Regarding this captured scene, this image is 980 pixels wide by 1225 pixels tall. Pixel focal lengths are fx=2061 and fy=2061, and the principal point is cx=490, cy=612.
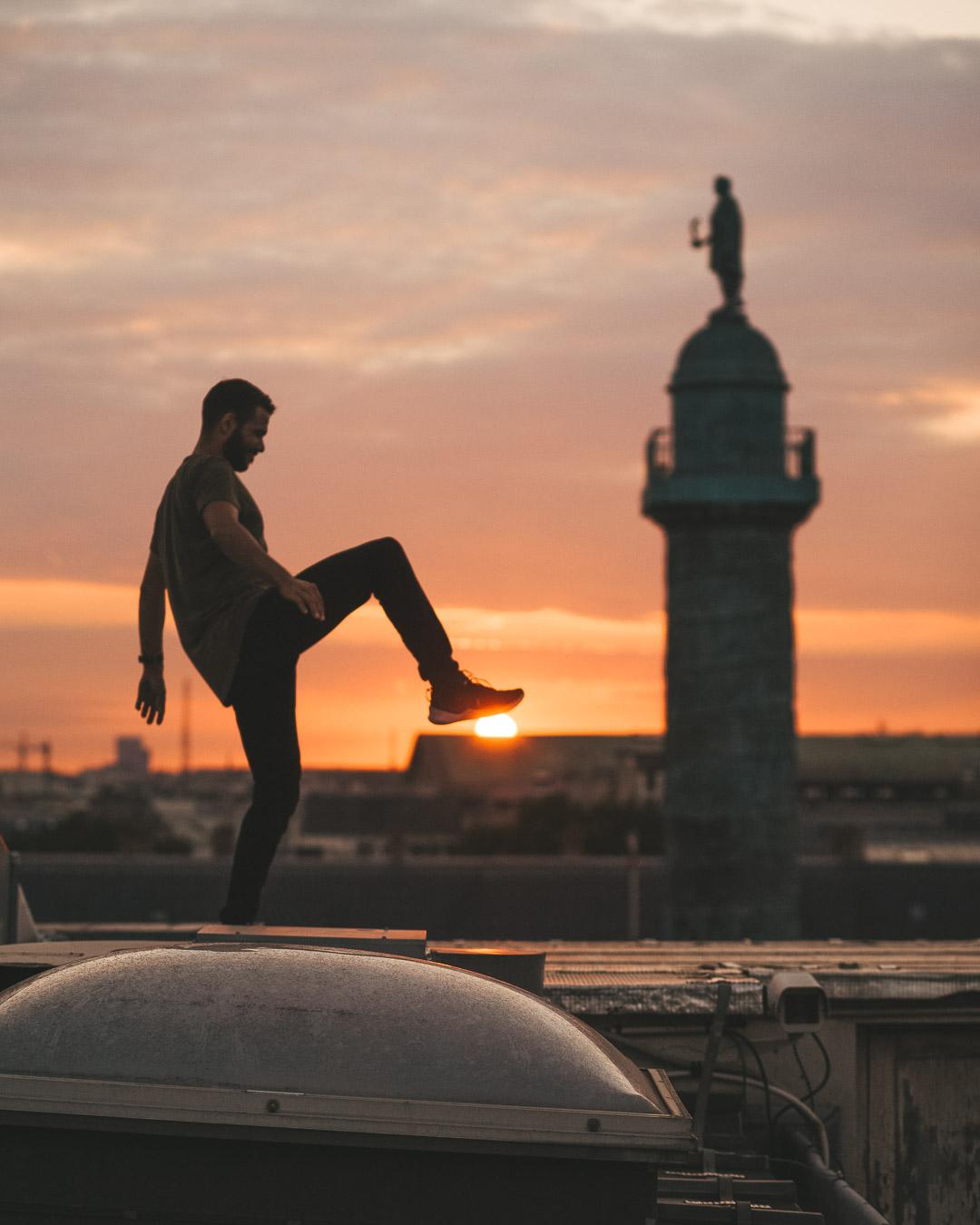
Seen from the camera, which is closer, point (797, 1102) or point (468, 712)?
point (468, 712)

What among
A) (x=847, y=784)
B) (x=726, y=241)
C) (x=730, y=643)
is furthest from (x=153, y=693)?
(x=847, y=784)

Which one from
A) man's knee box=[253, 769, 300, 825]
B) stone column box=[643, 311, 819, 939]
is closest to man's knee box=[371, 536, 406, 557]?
man's knee box=[253, 769, 300, 825]

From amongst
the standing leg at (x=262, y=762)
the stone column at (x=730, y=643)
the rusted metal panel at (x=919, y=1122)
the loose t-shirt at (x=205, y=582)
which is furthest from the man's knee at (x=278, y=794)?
the stone column at (x=730, y=643)

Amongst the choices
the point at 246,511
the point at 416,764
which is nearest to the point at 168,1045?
the point at 246,511

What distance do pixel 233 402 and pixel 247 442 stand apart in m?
0.15

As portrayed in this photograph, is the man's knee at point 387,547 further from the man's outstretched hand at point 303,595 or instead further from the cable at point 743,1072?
the cable at point 743,1072

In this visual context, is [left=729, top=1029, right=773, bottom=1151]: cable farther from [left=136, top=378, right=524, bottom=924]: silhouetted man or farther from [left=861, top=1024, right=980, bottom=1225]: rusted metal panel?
[left=136, top=378, right=524, bottom=924]: silhouetted man

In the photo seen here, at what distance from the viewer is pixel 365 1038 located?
4.56 meters

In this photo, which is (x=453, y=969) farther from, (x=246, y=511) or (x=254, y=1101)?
(x=246, y=511)

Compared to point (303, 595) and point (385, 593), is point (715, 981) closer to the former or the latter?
point (385, 593)

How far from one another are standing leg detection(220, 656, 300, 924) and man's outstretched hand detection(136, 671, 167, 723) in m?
0.57

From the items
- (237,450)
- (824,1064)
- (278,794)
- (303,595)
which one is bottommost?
(824,1064)

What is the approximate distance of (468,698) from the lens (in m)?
7.02

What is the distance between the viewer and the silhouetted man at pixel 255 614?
701 cm
